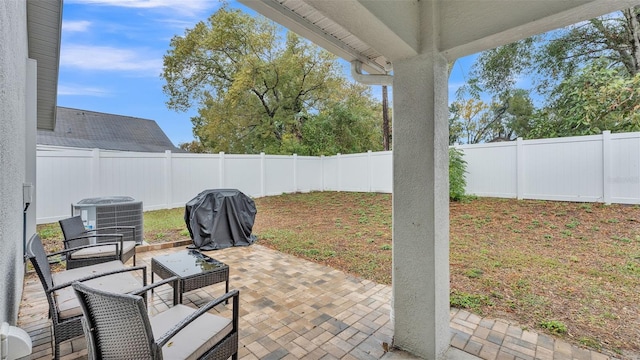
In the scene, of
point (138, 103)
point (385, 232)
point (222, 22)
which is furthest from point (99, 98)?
point (385, 232)

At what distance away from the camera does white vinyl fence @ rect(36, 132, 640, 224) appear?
20.6 ft

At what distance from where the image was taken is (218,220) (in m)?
5.20

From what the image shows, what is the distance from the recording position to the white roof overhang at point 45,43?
3.57 metres

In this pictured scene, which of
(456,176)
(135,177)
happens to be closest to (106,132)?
(135,177)

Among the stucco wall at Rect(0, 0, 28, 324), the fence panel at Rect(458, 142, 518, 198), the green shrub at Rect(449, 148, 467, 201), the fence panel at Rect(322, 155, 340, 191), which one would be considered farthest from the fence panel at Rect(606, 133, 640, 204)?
the stucco wall at Rect(0, 0, 28, 324)

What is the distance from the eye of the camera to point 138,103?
Answer: 69.2 feet

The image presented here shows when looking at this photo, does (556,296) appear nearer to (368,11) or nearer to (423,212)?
(423,212)

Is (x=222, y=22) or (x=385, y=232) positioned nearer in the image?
(x=385, y=232)

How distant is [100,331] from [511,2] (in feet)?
9.54

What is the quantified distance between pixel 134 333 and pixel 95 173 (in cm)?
783

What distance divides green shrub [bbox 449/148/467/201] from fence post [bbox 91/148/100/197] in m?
9.71

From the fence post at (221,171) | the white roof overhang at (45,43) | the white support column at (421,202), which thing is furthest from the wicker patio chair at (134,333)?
the fence post at (221,171)

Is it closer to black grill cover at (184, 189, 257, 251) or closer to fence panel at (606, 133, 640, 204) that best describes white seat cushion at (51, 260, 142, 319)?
black grill cover at (184, 189, 257, 251)

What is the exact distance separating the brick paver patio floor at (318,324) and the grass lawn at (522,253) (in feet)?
1.11
